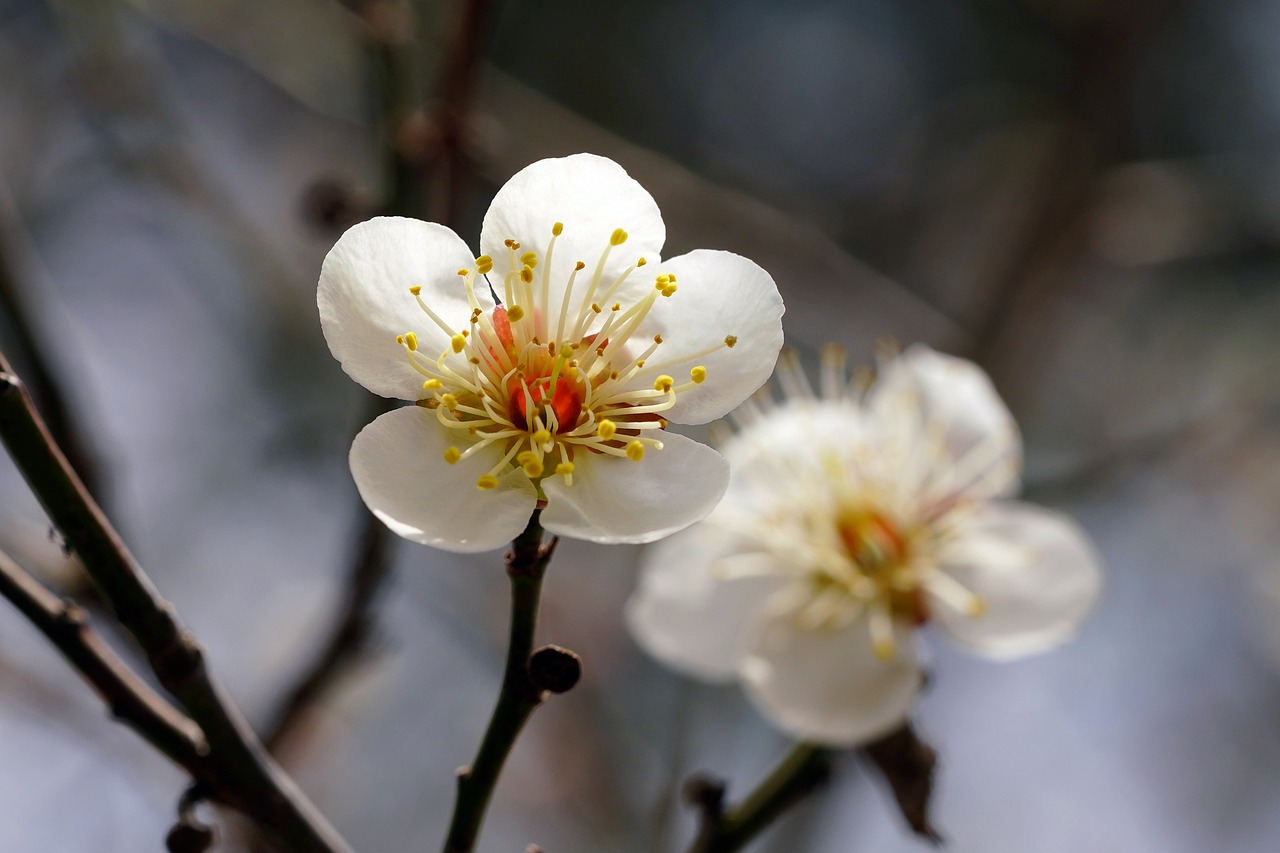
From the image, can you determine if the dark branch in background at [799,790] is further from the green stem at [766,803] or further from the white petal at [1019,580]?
the white petal at [1019,580]

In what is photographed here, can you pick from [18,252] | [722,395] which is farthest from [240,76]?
[722,395]

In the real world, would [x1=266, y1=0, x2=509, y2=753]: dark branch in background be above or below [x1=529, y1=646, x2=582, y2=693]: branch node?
below

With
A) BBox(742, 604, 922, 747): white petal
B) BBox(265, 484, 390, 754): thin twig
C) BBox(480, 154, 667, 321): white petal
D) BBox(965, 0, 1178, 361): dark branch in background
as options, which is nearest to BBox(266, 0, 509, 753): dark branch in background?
BBox(265, 484, 390, 754): thin twig

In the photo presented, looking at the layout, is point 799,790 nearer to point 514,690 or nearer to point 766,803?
point 766,803

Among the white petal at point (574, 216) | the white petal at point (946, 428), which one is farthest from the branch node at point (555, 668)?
the white petal at point (946, 428)

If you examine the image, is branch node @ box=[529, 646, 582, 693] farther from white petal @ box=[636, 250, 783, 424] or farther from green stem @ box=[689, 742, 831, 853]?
green stem @ box=[689, 742, 831, 853]

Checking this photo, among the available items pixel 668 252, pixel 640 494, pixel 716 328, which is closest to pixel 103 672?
pixel 640 494
